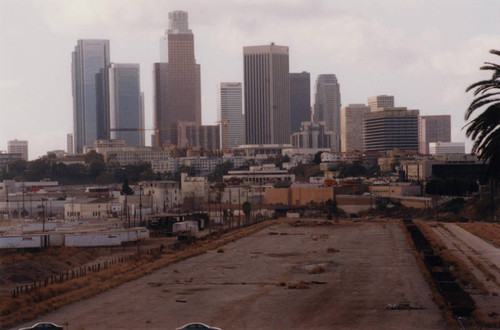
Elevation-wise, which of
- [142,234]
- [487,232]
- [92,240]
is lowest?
[487,232]

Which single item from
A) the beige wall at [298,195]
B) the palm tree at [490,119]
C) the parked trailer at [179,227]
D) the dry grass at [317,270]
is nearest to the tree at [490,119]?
the palm tree at [490,119]

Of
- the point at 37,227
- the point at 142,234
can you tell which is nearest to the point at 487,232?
the point at 142,234

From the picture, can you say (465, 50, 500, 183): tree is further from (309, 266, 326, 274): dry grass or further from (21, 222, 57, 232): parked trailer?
(21, 222, 57, 232): parked trailer

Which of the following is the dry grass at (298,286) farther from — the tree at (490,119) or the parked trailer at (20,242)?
the parked trailer at (20,242)

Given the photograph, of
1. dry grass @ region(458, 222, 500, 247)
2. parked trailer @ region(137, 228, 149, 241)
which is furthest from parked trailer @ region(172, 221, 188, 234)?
dry grass @ region(458, 222, 500, 247)

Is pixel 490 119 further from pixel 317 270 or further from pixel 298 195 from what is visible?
pixel 298 195

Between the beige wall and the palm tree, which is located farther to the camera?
the beige wall

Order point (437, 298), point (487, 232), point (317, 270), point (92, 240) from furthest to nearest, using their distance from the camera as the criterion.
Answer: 1. point (487, 232)
2. point (92, 240)
3. point (317, 270)
4. point (437, 298)
